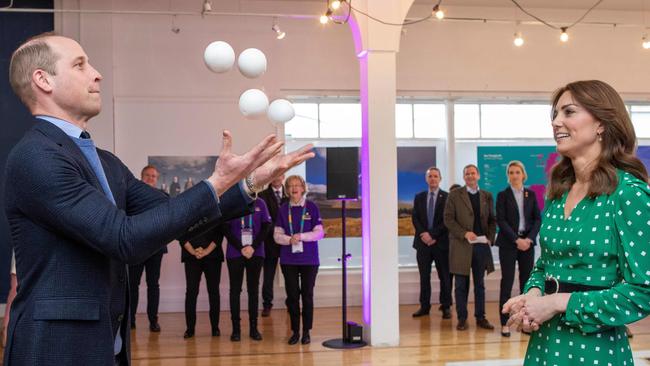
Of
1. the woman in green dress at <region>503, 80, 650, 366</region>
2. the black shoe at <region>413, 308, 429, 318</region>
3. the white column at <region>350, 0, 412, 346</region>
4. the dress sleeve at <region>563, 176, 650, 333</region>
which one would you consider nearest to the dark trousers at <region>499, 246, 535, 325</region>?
the black shoe at <region>413, 308, 429, 318</region>

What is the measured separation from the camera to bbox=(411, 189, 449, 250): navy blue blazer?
9352 millimetres

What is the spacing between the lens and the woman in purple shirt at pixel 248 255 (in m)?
7.91

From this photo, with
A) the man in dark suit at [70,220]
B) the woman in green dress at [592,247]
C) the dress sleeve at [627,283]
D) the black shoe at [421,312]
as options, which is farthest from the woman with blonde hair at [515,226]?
the man in dark suit at [70,220]

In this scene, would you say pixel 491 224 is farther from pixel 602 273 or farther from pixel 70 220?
pixel 70 220

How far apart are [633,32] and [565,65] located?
124 cm

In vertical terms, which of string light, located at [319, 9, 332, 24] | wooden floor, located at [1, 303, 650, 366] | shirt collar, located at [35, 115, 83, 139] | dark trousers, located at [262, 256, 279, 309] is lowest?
wooden floor, located at [1, 303, 650, 366]

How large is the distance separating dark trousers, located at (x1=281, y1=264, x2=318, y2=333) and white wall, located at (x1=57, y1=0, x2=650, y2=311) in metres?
2.43

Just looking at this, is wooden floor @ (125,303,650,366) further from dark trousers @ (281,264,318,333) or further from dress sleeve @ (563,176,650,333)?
dress sleeve @ (563,176,650,333)

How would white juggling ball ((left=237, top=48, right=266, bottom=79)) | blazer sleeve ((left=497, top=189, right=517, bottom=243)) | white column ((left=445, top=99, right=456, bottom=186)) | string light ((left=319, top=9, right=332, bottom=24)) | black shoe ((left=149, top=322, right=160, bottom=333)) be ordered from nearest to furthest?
white juggling ball ((left=237, top=48, right=266, bottom=79)) → string light ((left=319, top=9, right=332, bottom=24)) → blazer sleeve ((left=497, top=189, right=517, bottom=243)) → black shoe ((left=149, top=322, right=160, bottom=333)) → white column ((left=445, top=99, right=456, bottom=186))

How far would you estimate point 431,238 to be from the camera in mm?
9352

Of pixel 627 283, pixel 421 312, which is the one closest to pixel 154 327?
pixel 421 312

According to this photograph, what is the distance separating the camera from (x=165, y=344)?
772 centimetres

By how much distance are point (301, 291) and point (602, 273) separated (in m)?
5.65

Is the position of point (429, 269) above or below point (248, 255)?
below
